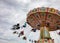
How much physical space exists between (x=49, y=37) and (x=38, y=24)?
4.03 meters

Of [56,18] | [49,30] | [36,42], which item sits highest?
[56,18]

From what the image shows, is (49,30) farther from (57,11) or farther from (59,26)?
(57,11)

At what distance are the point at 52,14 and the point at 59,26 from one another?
177 inches

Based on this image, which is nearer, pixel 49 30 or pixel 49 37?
pixel 49 37

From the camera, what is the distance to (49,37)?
1487 inches

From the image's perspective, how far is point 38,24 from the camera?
39.0 metres

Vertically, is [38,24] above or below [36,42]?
above

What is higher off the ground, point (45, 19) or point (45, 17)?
point (45, 17)

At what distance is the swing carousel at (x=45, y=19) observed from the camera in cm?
3616

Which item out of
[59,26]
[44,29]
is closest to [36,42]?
[44,29]

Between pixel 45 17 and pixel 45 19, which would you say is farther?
pixel 45 19

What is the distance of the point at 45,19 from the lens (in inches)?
1467

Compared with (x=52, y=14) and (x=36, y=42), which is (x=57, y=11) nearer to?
(x=52, y=14)

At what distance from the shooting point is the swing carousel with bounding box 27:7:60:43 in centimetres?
3616
